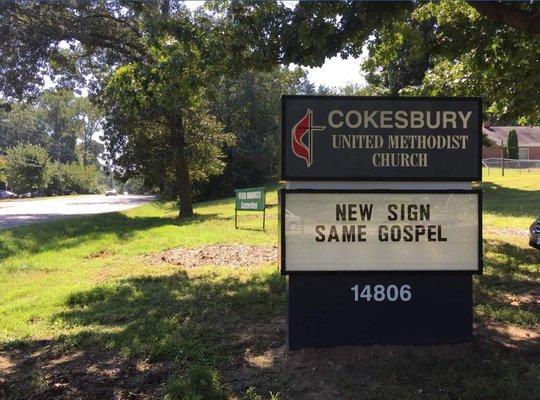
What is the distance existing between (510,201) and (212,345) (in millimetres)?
21580

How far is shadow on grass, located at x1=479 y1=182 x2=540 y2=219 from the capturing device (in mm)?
19516

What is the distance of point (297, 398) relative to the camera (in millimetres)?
3932

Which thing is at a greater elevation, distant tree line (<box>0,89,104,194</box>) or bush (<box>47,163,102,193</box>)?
distant tree line (<box>0,89,104,194</box>)

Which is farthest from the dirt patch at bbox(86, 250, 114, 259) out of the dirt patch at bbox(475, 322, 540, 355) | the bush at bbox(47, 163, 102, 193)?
the bush at bbox(47, 163, 102, 193)

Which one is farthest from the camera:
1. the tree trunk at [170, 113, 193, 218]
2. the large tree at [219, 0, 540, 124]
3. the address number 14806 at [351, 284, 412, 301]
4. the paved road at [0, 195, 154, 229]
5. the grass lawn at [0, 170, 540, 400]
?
the paved road at [0, 195, 154, 229]

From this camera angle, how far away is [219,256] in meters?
10.9

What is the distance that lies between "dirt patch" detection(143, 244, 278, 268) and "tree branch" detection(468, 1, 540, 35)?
5501 millimetres

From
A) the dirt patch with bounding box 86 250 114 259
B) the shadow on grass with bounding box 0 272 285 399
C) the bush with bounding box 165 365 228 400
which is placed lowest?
the dirt patch with bounding box 86 250 114 259

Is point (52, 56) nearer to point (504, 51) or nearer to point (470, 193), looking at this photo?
point (504, 51)

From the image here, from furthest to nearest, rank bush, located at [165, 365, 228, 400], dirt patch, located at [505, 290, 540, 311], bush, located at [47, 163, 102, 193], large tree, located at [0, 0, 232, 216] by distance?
bush, located at [47, 163, 102, 193]
large tree, located at [0, 0, 232, 216]
dirt patch, located at [505, 290, 540, 311]
bush, located at [165, 365, 228, 400]

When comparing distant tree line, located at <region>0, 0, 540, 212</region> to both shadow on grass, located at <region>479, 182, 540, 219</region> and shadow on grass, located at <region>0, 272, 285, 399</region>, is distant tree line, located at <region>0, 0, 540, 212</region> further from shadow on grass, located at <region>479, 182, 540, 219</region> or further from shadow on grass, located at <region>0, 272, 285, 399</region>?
shadow on grass, located at <region>479, 182, 540, 219</region>

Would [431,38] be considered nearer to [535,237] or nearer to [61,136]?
[535,237]

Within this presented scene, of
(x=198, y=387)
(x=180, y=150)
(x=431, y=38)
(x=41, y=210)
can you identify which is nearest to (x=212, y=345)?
(x=198, y=387)

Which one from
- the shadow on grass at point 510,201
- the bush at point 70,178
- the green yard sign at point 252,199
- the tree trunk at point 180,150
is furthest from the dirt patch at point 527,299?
the bush at point 70,178
